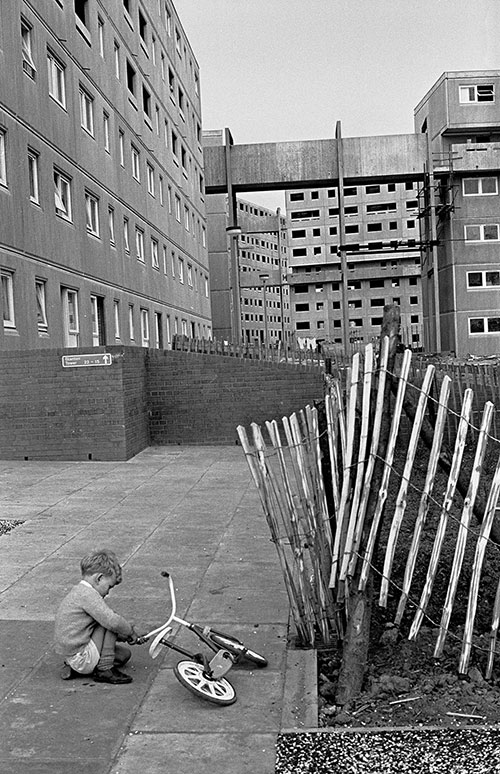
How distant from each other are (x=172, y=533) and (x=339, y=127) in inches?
1247

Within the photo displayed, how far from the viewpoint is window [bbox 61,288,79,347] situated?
21469 millimetres

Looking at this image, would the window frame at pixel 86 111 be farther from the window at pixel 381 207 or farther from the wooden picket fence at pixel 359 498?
the window at pixel 381 207

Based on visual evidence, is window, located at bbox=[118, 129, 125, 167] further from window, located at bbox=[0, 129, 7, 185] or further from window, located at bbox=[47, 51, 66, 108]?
window, located at bbox=[0, 129, 7, 185]

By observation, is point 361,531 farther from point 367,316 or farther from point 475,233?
point 367,316

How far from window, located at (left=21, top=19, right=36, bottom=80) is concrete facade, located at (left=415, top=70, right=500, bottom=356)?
80.6 ft

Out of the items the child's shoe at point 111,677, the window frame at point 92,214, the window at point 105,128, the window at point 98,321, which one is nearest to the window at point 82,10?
the window at point 105,128

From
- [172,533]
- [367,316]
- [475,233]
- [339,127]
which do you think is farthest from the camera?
[367,316]

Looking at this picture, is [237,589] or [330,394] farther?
[237,589]

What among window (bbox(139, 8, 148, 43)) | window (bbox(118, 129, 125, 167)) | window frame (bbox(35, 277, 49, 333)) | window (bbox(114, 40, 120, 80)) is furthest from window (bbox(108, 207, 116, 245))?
window (bbox(139, 8, 148, 43))

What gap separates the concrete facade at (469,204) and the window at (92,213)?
20061mm

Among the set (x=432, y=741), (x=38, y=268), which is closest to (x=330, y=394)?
(x=432, y=741)

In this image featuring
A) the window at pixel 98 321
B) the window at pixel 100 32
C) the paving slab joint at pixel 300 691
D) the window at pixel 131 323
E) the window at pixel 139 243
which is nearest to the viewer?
the paving slab joint at pixel 300 691

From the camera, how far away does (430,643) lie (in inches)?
220

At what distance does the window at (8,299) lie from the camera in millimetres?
17361
